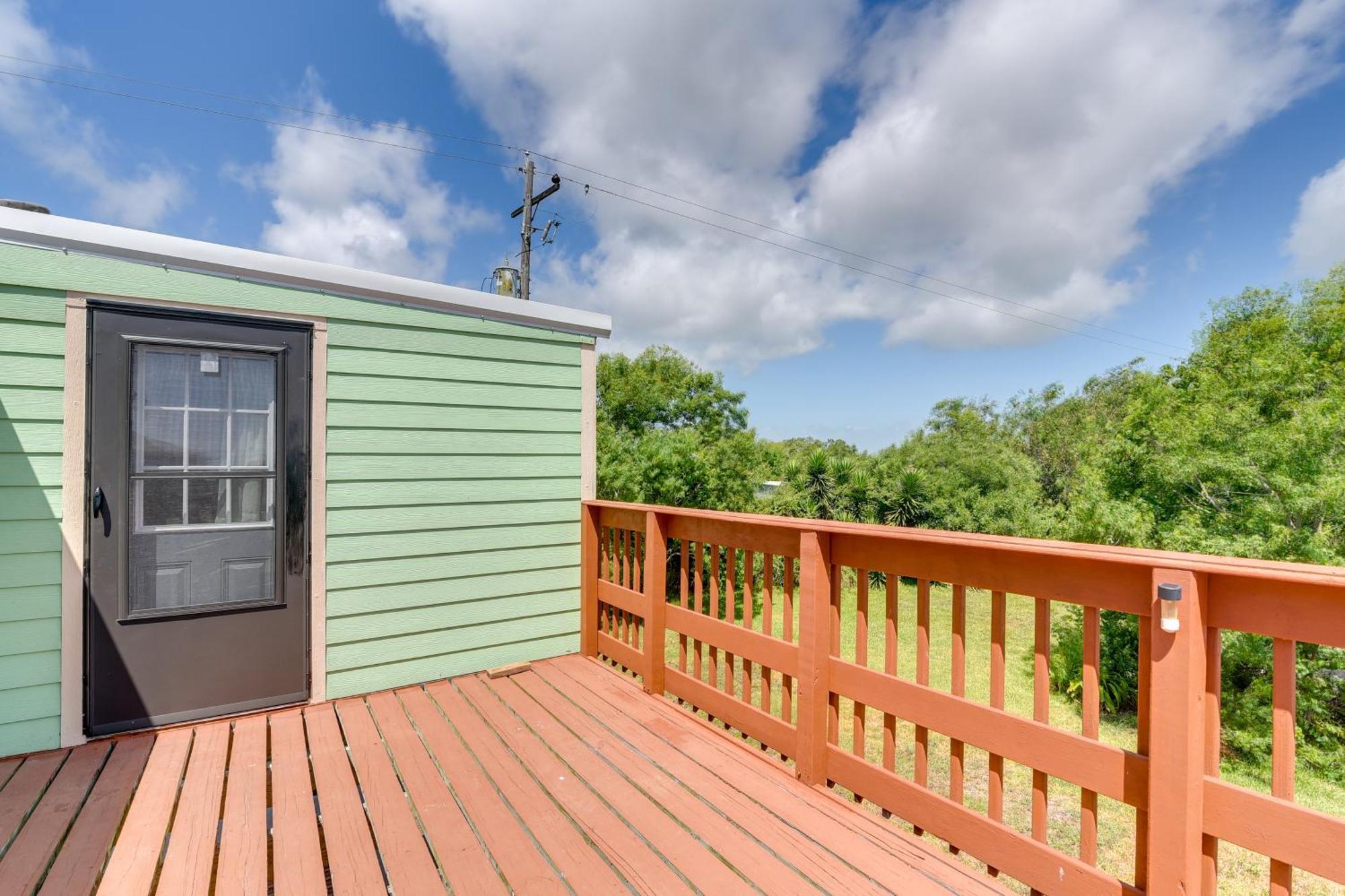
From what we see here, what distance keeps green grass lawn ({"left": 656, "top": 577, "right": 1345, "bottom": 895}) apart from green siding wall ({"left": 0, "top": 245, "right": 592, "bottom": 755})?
1.59 metres

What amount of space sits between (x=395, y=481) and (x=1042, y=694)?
2.94m

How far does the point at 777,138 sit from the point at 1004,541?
534 inches

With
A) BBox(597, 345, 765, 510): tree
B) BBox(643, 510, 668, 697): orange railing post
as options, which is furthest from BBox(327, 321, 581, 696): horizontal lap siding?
BBox(597, 345, 765, 510): tree

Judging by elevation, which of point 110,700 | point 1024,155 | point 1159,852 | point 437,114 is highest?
point 1024,155

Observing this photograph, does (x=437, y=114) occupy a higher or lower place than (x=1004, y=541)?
higher

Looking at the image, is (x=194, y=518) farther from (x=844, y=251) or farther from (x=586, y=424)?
(x=844, y=251)

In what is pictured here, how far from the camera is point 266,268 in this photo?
264 cm

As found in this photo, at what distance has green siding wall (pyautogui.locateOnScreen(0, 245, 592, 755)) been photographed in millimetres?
2264

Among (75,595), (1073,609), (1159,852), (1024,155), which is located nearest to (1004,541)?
(1159,852)

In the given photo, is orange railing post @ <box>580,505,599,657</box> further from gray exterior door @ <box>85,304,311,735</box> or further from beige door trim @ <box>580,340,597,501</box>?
gray exterior door @ <box>85,304,311,735</box>

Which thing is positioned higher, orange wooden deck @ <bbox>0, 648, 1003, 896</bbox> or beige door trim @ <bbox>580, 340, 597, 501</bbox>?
beige door trim @ <bbox>580, 340, 597, 501</bbox>

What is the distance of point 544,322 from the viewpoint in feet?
11.3

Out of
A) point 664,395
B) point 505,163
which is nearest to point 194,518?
point 505,163

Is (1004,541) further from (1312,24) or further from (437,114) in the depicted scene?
(1312,24)
